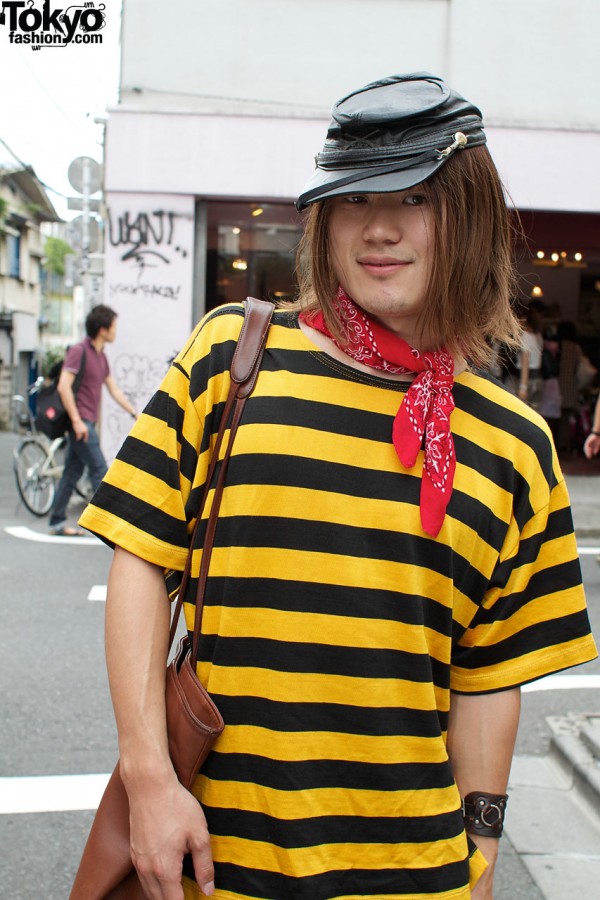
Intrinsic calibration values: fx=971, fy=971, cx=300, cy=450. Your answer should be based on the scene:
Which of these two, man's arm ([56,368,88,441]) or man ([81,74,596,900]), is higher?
man ([81,74,596,900])

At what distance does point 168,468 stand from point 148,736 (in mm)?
365

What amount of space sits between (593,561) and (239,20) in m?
6.90

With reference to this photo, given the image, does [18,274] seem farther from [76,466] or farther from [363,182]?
[363,182]

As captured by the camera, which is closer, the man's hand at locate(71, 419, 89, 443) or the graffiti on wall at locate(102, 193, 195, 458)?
the man's hand at locate(71, 419, 89, 443)

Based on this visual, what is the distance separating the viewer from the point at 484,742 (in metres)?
1.51

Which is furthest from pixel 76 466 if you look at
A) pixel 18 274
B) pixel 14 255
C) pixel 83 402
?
pixel 18 274

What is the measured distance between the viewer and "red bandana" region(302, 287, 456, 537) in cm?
136

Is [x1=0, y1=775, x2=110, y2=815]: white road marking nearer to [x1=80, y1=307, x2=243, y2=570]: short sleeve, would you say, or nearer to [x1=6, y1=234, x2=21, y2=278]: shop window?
[x1=80, y1=307, x2=243, y2=570]: short sleeve

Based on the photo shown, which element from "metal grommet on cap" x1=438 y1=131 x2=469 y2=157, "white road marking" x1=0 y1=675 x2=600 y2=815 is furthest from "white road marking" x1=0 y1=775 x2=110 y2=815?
"metal grommet on cap" x1=438 y1=131 x2=469 y2=157

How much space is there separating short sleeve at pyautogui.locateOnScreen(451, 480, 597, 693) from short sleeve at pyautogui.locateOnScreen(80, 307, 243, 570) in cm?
48

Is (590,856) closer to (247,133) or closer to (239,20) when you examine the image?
(247,133)

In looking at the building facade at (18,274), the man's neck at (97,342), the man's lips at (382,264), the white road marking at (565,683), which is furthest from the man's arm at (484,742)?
the building facade at (18,274)

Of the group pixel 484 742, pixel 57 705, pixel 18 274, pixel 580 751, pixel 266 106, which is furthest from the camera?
pixel 18 274

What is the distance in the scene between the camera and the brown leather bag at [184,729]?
1.32 metres
